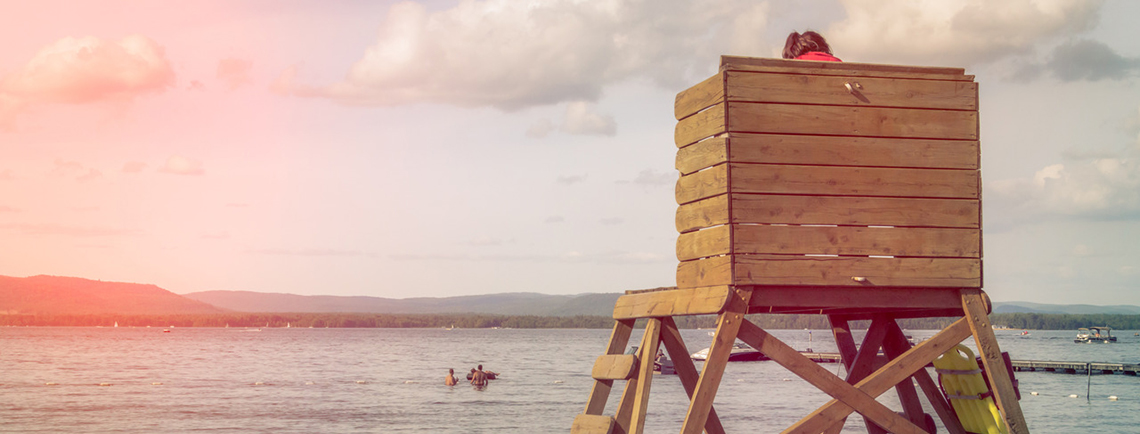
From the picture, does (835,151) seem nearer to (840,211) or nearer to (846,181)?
(846,181)

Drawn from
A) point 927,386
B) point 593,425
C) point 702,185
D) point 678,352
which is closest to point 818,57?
point 702,185

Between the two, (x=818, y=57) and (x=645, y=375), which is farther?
(x=645, y=375)

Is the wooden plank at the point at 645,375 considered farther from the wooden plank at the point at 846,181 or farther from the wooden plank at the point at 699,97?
the wooden plank at the point at 699,97

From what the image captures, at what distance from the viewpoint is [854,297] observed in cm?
821

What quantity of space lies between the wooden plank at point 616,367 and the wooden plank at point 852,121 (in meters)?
2.49

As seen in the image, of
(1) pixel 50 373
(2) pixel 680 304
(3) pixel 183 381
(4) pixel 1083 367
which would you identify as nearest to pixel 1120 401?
(4) pixel 1083 367

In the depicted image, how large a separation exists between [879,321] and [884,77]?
327cm

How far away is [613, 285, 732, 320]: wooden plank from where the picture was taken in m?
8.01

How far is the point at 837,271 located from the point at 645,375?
7.08 feet

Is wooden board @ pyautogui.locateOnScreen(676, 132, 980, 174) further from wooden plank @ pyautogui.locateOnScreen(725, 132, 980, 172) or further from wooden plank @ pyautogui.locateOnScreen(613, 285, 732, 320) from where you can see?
wooden plank @ pyautogui.locateOnScreen(613, 285, 732, 320)

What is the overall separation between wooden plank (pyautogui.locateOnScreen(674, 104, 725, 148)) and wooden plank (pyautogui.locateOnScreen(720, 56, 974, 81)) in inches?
15.5

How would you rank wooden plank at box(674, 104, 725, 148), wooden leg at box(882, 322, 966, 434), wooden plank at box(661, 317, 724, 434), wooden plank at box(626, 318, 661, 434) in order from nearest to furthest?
wooden plank at box(674, 104, 725, 148) → wooden plank at box(626, 318, 661, 434) → wooden plank at box(661, 317, 724, 434) → wooden leg at box(882, 322, 966, 434)

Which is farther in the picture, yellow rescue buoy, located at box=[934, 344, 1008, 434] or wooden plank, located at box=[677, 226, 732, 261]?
yellow rescue buoy, located at box=[934, 344, 1008, 434]

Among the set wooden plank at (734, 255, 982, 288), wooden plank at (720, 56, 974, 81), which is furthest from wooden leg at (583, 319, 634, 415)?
wooden plank at (720, 56, 974, 81)
